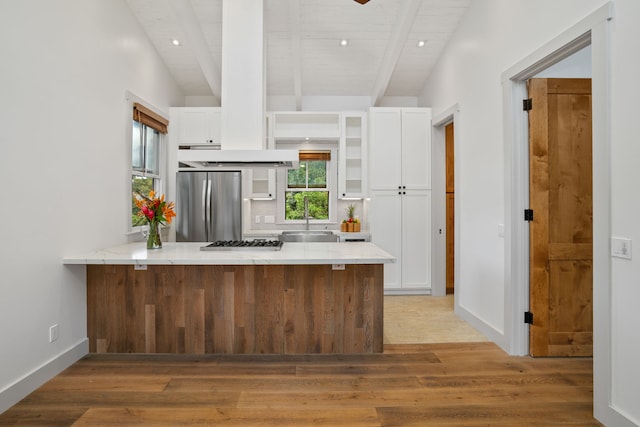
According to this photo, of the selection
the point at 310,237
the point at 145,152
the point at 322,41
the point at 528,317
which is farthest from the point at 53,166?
the point at 528,317

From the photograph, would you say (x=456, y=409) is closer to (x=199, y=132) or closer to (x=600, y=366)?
(x=600, y=366)

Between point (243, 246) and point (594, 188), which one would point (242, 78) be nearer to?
point (243, 246)

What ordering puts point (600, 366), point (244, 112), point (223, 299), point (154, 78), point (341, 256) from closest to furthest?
point (600, 366) < point (341, 256) < point (223, 299) < point (244, 112) < point (154, 78)

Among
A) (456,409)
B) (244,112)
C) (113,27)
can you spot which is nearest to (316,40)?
(244,112)

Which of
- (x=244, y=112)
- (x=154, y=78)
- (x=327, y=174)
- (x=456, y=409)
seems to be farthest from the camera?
(x=327, y=174)

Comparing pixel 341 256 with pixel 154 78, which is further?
pixel 154 78

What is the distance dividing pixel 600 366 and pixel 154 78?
499cm

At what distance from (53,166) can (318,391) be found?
8.00ft

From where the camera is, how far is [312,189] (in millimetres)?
5742

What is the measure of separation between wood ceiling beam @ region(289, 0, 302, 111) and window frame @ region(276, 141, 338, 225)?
1.92ft

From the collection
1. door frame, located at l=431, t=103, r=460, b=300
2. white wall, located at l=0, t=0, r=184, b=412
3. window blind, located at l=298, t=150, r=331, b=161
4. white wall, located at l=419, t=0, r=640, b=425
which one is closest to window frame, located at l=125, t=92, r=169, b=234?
white wall, located at l=0, t=0, r=184, b=412

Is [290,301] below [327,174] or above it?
below

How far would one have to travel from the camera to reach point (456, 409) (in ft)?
7.41

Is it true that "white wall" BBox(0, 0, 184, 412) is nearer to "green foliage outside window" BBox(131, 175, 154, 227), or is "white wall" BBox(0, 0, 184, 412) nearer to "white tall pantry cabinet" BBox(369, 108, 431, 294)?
"green foliage outside window" BBox(131, 175, 154, 227)
